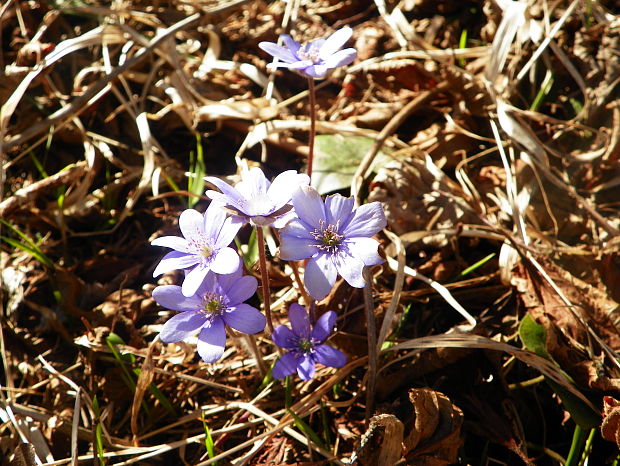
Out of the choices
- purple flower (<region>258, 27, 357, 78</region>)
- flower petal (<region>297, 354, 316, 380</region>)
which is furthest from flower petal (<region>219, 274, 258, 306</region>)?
purple flower (<region>258, 27, 357, 78</region>)

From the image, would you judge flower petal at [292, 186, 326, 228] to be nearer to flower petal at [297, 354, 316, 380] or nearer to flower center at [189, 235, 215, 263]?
flower center at [189, 235, 215, 263]

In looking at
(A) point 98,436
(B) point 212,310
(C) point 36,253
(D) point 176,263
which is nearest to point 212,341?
(B) point 212,310

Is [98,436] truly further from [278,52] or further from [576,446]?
[576,446]

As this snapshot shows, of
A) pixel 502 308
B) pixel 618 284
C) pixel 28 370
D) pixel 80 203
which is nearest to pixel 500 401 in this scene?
pixel 502 308

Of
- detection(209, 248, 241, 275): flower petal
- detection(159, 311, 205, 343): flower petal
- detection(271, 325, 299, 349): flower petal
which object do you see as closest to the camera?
detection(209, 248, 241, 275): flower petal

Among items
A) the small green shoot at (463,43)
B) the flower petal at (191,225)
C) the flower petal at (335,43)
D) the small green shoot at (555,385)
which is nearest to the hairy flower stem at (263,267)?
the flower petal at (191,225)

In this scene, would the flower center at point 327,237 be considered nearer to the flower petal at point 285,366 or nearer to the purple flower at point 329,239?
the purple flower at point 329,239

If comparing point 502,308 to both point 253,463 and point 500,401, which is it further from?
point 253,463
